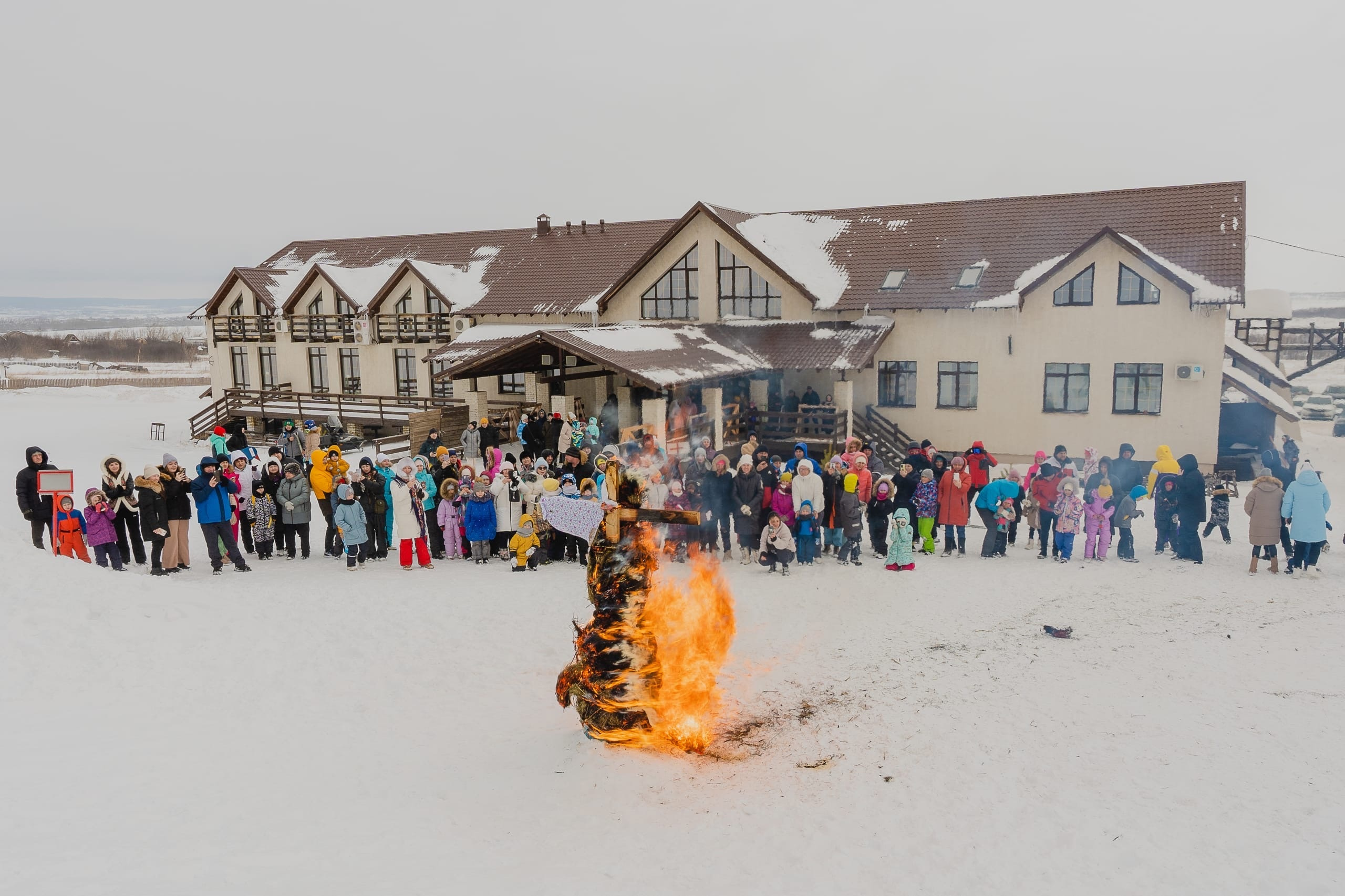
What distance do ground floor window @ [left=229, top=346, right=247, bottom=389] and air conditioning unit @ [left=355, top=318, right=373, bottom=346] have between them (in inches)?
265

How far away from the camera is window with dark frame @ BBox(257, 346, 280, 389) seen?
33.2 metres

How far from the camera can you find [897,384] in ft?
76.4

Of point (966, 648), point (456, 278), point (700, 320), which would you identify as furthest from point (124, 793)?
point (456, 278)

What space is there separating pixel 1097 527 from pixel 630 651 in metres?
8.38

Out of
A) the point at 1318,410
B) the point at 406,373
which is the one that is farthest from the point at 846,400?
the point at 1318,410

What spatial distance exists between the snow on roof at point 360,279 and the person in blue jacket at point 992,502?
23.4m

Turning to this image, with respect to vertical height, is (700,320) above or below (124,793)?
above

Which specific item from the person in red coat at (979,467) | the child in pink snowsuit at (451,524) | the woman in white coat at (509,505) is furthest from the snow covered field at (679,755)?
the person in red coat at (979,467)

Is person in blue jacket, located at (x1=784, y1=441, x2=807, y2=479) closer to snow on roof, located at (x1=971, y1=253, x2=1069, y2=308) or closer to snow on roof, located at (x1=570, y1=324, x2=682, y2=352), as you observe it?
→ snow on roof, located at (x1=570, y1=324, x2=682, y2=352)

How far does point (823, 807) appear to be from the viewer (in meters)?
6.21

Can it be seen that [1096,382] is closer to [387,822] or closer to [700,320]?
[700,320]

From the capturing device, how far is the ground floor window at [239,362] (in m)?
33.9

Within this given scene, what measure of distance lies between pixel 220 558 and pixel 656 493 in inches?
254

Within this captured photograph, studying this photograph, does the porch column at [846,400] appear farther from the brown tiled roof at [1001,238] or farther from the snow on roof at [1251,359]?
the snow on roof at [1251,359]
